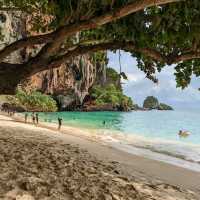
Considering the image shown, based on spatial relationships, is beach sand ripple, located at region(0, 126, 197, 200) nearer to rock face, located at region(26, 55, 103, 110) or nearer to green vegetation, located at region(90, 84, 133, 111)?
rock face, located at region(26, 55, 103, 110)

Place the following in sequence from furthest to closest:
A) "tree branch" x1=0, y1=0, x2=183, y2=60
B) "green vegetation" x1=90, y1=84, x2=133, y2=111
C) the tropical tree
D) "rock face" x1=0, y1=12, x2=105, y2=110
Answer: "green vegetation" x1=90, y1=84, x2=133, y2=111 < "rock face" x1=0, y1=12, x2=105, y2=110 < the tropical tree < "tree branch" x1=0, y1=0, x2=183, y2=60

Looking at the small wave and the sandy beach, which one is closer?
the sandy beach

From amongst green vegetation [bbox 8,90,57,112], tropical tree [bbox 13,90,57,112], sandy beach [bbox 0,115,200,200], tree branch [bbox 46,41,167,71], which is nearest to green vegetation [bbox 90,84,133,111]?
green vegetation [bbox 8,90,57,112]

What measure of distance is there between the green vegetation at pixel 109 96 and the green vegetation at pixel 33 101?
20181 millimetres

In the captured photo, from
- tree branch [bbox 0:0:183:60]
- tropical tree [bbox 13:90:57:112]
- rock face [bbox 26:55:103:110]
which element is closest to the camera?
tree branch [bbox 0:0:183:60]

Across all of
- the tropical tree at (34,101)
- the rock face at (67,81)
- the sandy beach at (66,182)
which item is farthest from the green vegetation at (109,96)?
the sandy beach at (66,182)

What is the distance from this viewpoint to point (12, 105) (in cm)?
7712

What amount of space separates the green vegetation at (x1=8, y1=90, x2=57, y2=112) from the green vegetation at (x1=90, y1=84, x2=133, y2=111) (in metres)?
20.2

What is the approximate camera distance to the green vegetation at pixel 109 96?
103062mm

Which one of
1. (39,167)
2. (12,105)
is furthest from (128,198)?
(12,105)

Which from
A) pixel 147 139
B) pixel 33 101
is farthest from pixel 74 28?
pixel 33 101

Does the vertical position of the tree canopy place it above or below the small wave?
above

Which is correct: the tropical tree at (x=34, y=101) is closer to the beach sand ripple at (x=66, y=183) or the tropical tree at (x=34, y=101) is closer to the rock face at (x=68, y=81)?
the rock face at (x=68, y=81)

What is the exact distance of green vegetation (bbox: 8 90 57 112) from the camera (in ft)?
258
